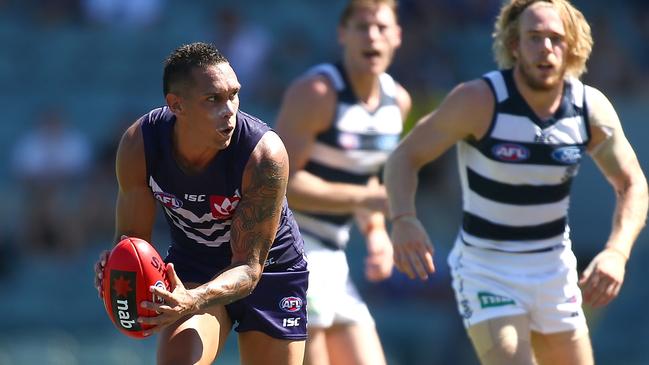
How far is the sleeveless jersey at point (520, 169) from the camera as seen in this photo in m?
6.22

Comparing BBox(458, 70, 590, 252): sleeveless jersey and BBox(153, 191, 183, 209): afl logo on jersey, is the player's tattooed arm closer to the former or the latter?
BBox(153, 191, 183, 209): afl logo on jersey

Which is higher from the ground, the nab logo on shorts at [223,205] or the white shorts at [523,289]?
the nab logo on shorts at [223,205]

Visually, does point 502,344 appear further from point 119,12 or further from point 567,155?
point 119,12

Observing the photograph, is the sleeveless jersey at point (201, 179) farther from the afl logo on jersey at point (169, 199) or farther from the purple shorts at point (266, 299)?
the purple shorts at point (266, 299)

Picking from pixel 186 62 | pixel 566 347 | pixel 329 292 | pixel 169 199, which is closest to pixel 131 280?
pixel 169 199

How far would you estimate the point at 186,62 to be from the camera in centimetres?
524

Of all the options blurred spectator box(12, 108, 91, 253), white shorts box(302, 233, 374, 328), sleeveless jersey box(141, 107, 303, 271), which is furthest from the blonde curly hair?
blurred spectator box(12, 108, 91, 253)

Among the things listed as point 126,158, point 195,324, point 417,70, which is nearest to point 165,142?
point 126,158

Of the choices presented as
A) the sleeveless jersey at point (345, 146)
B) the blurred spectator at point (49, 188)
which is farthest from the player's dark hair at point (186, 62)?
the blurred spectator at point (49, 188)

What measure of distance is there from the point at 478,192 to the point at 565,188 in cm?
42

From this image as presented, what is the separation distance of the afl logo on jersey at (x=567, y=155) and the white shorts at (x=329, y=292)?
1.44 metres

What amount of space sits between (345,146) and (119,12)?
23.5 ft

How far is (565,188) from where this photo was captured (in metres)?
6.43

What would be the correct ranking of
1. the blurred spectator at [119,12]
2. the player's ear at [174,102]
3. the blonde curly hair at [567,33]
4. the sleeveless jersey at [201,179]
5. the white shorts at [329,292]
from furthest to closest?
the blurred spectator at [119,12] < the white shorts at [329,292] < the blonde curly hair at [567,33] < the sleeveless jersey at [201,179] < the player's ear at [174,102]
